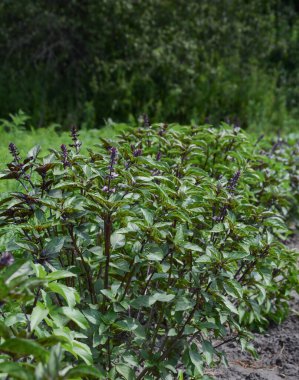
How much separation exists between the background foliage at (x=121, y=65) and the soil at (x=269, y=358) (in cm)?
522

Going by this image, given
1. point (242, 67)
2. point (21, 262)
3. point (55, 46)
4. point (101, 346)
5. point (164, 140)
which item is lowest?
point (242, 67)

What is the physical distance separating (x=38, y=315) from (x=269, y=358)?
2018 millimetres

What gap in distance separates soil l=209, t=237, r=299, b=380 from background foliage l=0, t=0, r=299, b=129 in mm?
5215

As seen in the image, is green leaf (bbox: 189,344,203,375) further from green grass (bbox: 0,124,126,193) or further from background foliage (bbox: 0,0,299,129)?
background foliage (bbox: 0,0,299,129)

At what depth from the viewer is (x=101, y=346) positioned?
2422 millimetres

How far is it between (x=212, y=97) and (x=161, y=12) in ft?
5.14

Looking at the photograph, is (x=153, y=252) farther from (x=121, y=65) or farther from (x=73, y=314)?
(x=121, y=65)

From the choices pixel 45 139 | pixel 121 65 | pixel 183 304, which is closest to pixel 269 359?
pixel 183 304

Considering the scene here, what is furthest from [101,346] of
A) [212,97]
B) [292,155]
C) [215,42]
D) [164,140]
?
[215,42]

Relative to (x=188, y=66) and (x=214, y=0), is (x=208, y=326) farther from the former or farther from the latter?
(x=214, y=0)

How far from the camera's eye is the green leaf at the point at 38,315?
177 centimetres

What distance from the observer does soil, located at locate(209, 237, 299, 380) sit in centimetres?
318

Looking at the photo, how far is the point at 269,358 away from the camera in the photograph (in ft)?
11.2

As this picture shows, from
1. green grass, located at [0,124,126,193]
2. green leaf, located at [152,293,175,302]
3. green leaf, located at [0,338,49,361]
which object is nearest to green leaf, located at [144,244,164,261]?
green leaf, located at [152,293,175,302]
